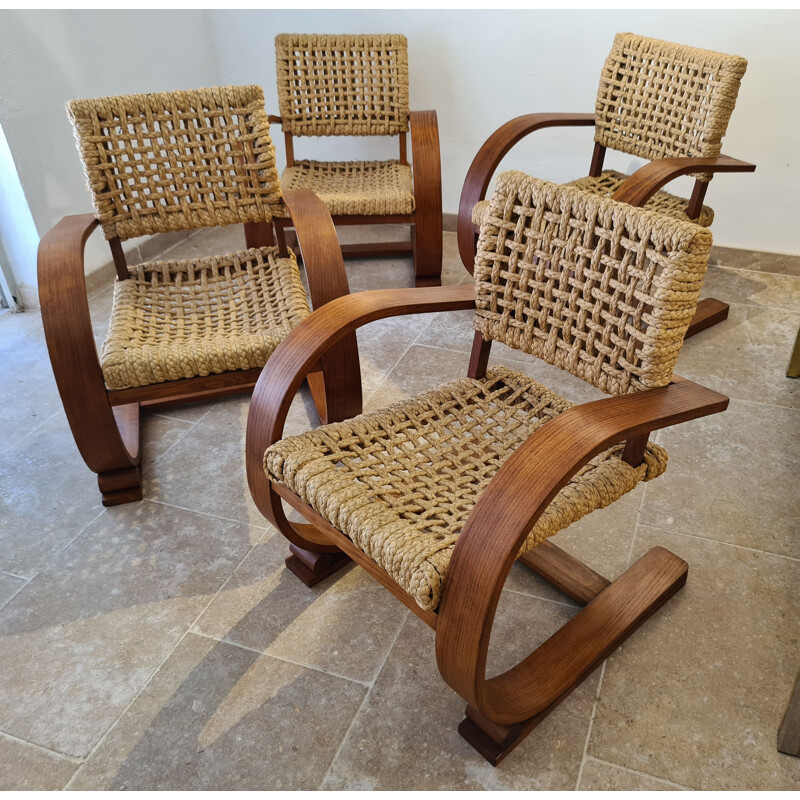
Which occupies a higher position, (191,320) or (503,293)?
(503,293)

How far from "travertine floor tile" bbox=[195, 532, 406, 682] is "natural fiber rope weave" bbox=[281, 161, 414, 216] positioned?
127 centimetres

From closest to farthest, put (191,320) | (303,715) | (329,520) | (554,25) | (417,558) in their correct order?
(417,558) → (329,520) → (303,715) → (191,320) → (554,25)

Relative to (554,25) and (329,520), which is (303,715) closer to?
(329,520)

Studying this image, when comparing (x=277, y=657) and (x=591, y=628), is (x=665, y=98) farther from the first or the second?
(x=277, y=657)

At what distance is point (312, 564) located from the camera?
1.59m

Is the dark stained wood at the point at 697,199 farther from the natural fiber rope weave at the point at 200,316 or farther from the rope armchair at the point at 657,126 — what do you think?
the natural fiber rope weave at the point at 200,316

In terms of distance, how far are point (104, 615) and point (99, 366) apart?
0.53 metres

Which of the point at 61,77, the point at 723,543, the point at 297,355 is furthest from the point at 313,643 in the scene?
the point at 61,77

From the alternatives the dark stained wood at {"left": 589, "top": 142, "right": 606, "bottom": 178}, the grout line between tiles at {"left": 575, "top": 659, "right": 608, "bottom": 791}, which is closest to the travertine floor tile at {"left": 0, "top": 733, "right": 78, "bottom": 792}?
the grout line between tiles at {"left": 575, "top": 659, "right": 608, "bottom": 791}

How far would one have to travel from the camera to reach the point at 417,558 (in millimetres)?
1081

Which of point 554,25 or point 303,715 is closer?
point 303,715

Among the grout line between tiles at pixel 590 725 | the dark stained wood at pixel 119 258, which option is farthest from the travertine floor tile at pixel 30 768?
the dark stained wood at pixel 119 258

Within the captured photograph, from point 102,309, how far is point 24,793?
1.78 m

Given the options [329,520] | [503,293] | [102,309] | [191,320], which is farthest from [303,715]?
[102,309]
